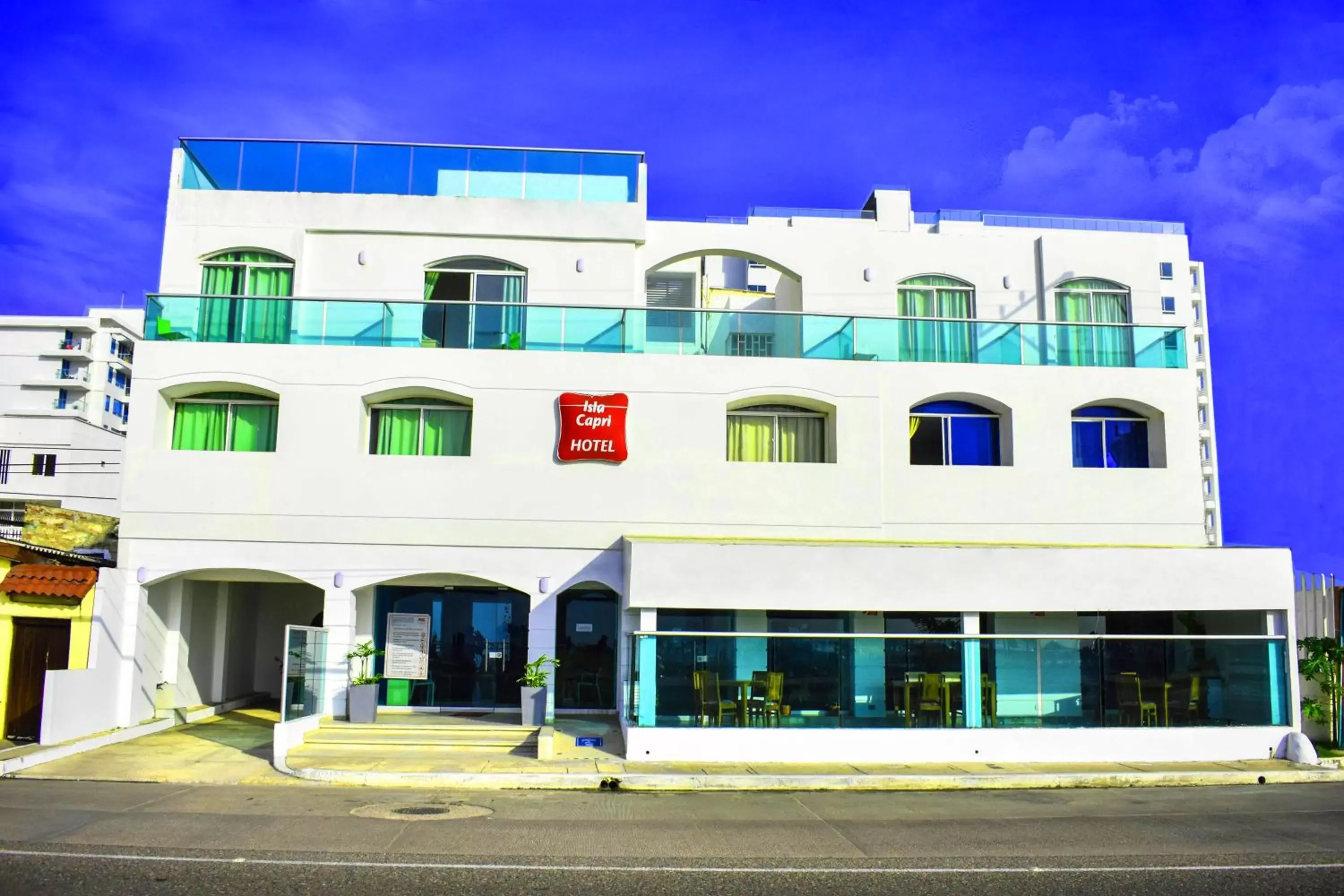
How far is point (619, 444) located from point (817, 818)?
30.1 feet

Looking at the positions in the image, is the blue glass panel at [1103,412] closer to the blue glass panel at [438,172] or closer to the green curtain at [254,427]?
the blue glass panel at [438,172]

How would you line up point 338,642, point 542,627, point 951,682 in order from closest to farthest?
1. point 951,682
2. point 338,642
3. point 542,627

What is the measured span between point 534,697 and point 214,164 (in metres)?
13.2

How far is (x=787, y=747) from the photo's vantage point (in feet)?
56.6

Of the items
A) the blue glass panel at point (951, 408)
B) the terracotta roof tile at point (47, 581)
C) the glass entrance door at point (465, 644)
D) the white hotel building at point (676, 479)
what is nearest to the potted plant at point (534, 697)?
the white hotel building at point (676, 479)

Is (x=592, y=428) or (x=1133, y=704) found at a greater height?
(x=592, y=428)

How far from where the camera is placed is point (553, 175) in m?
23.2

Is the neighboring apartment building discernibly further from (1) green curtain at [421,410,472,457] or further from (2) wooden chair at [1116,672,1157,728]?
(2) wooden chair at [1116,672,1157,728]

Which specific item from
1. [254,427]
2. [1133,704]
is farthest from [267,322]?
[1133,704]

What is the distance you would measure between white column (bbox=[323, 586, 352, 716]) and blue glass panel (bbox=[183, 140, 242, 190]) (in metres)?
9.23

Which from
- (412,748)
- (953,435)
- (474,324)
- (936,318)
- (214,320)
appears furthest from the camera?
(936,318)

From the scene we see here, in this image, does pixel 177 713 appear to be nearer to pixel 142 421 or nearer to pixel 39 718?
pixel 39 718

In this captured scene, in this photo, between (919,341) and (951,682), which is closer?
(951,682)

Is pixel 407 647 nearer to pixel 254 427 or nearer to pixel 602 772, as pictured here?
pixel 254 427
